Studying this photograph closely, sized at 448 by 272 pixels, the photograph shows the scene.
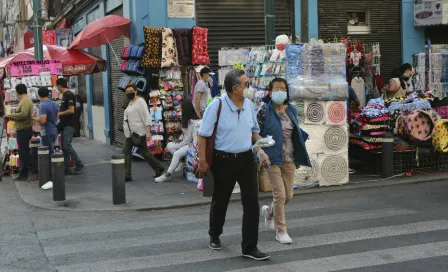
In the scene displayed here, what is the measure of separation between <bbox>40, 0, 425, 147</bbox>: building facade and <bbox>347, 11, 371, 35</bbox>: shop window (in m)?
0.08

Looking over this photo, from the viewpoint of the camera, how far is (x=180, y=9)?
14711mm

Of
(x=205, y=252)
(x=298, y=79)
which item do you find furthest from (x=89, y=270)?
(x=298, y=79)

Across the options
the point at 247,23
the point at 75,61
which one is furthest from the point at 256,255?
the point at 75,61

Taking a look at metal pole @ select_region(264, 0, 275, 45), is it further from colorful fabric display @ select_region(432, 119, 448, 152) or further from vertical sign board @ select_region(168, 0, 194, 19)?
vertical sign board @ select_region(168, 0, 194, 19)

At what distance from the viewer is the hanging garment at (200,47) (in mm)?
14102

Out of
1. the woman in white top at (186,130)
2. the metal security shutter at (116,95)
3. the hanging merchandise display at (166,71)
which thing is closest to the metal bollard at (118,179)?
the woman in white top at (186,130)

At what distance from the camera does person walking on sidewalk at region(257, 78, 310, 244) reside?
6.80m

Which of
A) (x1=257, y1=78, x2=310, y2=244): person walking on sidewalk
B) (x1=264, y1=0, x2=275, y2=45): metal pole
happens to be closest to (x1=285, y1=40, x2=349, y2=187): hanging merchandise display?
(x1=264, y1=0, x2=275, y2=45): metal pole

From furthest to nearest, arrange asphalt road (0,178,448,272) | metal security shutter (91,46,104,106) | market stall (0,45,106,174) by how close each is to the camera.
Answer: metal security shutter (91,46,104,106) → market stall (0,45,106,174) → asphalt road (0,178,448,272)

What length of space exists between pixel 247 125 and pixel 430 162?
21.1ft

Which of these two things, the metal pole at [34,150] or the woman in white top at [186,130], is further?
the metal pole at [34,150]

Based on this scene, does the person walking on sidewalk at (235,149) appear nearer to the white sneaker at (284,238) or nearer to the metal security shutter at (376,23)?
the white sneaker at (284,238)

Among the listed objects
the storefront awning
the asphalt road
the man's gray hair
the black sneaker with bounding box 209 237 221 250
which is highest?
the storefront awning

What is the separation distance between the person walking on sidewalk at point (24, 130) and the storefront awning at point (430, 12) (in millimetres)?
10267
